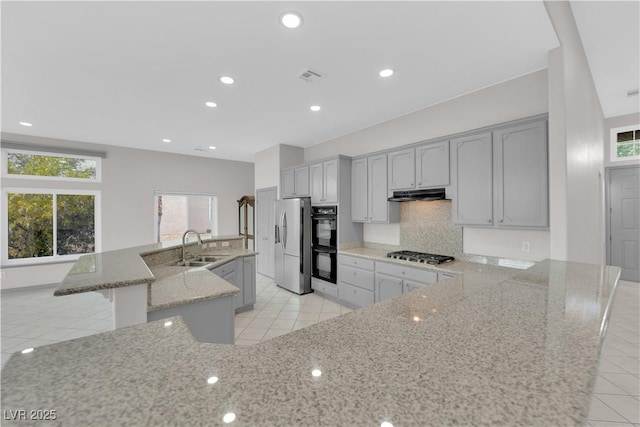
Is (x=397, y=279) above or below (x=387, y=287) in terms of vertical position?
above

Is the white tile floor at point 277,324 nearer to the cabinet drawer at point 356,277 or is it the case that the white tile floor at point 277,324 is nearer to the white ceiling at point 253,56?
the cabinet drawer at point 356,277

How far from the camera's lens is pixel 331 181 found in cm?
436

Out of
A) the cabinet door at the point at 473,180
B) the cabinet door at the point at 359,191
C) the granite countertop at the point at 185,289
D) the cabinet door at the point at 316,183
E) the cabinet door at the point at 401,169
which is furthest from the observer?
the cabinet door at the point at 316,183

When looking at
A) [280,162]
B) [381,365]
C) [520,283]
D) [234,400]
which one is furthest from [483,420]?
[280,162]

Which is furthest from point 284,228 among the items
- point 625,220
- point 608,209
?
point 625,220

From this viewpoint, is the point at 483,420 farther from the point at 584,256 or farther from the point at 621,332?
the point at 621,332

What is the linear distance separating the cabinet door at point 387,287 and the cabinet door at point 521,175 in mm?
1322

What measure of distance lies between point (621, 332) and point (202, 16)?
5.35 meters

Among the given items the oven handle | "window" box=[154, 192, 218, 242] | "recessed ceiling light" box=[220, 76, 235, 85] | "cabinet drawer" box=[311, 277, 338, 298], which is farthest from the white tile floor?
"recessed ceiling light" box=[220, 76, 235, 85]

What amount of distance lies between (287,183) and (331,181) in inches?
51.6

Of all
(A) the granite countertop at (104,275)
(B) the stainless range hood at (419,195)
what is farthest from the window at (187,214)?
(B) the stainless range hood at (419,195)

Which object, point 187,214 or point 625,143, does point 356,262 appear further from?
point 625,143

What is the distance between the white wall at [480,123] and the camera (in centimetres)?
270

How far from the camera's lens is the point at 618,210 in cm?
519
